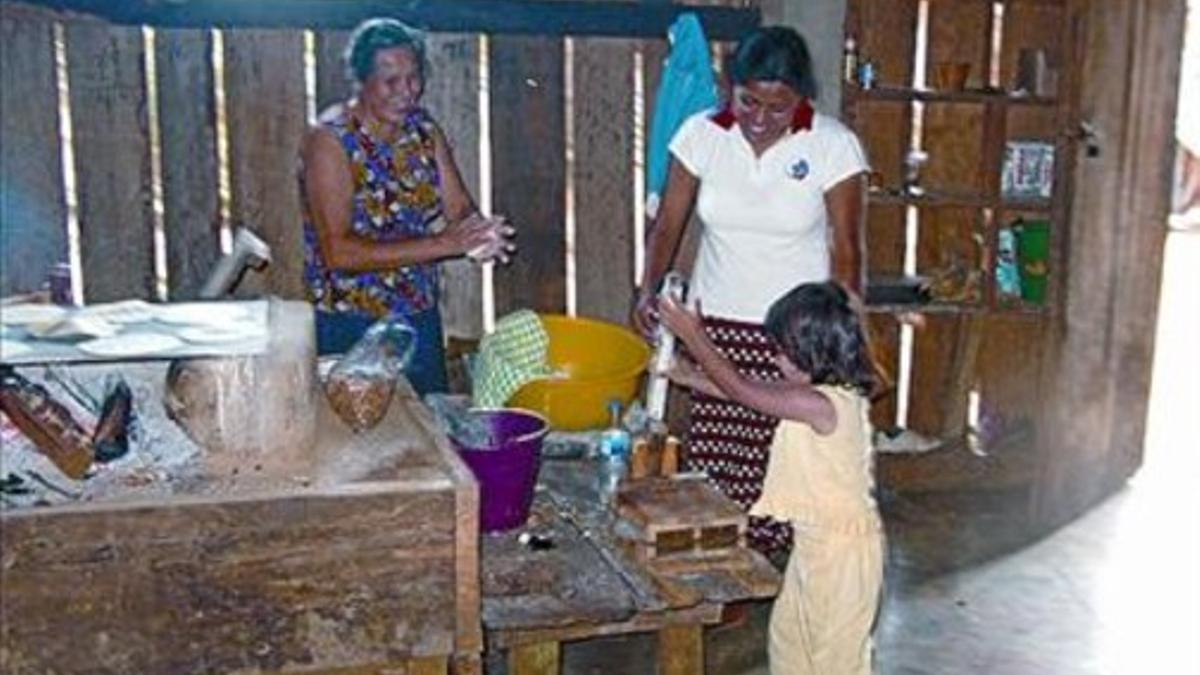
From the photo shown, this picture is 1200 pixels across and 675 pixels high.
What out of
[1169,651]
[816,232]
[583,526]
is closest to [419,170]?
[816,232]

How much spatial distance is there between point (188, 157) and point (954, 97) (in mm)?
2411

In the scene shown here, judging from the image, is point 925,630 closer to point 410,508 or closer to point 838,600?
point 838,600

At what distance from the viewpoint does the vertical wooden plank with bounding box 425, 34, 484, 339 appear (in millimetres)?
4336

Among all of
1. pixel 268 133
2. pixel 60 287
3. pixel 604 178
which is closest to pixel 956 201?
pixel 604 178

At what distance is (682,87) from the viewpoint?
14.1ft

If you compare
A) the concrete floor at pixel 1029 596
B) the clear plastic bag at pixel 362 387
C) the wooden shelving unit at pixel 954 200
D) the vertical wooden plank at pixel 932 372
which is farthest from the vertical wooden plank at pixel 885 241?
the clear plastic bag at pixel 362 387

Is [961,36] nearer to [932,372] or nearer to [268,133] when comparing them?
A: [932,372]

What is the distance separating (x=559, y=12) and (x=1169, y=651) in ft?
8.23

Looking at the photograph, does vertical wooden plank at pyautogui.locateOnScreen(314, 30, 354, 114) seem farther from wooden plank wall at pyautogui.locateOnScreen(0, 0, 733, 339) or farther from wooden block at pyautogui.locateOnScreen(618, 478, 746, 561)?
wooden block at pyautogui.locateOnScreen(618, 478, 746, 561)

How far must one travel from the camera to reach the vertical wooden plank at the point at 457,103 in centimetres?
434

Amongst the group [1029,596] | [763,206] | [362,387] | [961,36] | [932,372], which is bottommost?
[1029,596]

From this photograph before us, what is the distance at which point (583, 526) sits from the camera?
2441 mm

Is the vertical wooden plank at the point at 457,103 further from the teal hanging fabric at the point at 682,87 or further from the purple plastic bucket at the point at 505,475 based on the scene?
the purple plastic bucket at the point at 505,475

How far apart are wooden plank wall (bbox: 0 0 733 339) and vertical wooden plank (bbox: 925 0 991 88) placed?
783mm
